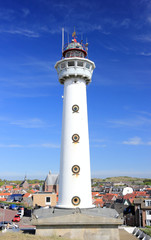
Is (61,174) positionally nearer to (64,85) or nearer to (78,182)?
(78,182)

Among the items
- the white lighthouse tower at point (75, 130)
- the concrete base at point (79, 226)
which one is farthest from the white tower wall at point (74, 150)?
the concrete base at point (79, 226)

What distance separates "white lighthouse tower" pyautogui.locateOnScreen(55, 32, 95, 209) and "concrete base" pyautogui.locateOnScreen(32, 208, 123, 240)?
2084mm

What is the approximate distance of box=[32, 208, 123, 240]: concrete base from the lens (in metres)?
19.8

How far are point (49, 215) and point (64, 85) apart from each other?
14.4 metres

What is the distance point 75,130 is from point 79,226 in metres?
9.49

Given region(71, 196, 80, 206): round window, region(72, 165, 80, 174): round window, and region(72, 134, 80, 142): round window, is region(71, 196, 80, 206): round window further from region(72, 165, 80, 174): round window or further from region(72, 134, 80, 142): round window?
region(72, 134, 80, 142): round window

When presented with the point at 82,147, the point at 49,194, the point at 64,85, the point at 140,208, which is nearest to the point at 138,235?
the point at 82,147

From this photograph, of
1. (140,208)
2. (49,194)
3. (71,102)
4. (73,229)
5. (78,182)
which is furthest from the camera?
(49,194)

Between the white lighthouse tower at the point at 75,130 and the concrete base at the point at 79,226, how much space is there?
208cm

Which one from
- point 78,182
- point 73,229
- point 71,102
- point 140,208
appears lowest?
point 140,208

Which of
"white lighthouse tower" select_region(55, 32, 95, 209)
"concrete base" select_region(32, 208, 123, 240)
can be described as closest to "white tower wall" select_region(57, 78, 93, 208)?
"white lighthouse tower" select_region(55, 32, 95, 209)

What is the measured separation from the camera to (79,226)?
19.9 m

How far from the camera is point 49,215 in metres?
20.9

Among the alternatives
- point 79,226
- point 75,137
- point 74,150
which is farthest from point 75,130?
point 79,226
